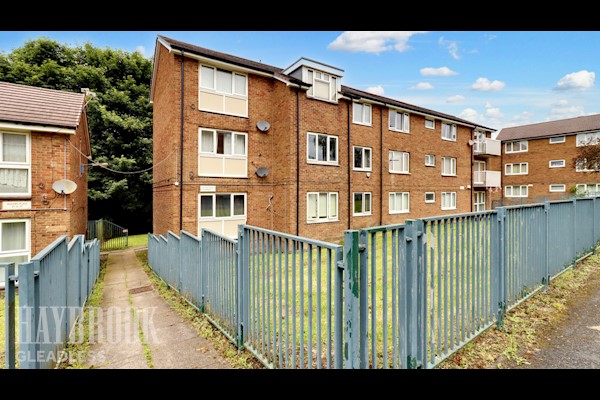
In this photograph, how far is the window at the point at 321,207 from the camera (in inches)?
541

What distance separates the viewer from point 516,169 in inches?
1243

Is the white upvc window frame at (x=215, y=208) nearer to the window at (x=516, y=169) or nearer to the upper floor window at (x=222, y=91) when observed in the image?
the upper floor window at (x=222, y=91)

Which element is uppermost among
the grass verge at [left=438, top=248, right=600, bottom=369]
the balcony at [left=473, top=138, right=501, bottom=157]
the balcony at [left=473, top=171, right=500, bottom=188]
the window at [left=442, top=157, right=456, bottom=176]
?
the balcony at [left=473, top=138, right=501, bottom=157]

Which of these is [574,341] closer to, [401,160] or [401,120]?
[401,160]

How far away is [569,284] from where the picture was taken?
5.37m

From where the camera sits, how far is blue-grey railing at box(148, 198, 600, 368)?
92.9 inches

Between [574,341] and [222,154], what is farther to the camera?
[222,154]

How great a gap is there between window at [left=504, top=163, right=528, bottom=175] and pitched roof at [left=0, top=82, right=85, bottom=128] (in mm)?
37123

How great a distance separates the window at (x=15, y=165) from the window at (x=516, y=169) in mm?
38302

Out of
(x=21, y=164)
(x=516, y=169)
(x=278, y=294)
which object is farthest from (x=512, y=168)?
(x=21, y=164)

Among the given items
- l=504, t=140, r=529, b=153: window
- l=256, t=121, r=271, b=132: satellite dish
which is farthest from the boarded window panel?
l=504, t=140, r=529, b=153: window

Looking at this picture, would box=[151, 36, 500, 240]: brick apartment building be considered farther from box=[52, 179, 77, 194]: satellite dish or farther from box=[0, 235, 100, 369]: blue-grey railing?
box=[0, 235, 100, 369]: blue-grey railing

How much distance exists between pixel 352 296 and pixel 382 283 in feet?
1.22
